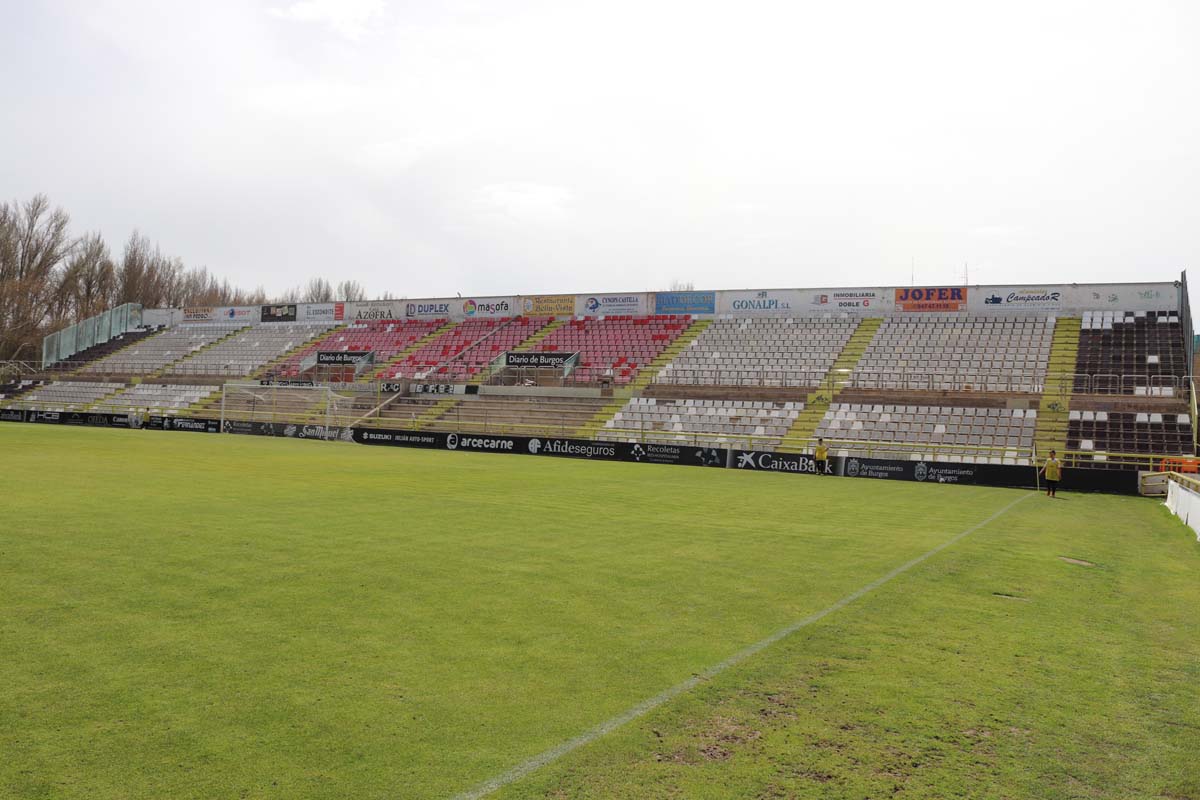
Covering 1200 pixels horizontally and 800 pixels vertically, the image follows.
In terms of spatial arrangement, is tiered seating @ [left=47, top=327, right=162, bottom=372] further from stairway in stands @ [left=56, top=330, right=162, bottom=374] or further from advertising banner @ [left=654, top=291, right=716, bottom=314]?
advertising banner @ [left=654, top=291, right=716, bottom=314]

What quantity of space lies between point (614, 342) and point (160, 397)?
1182 inches

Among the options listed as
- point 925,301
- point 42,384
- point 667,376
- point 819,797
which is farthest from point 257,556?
point 42,384

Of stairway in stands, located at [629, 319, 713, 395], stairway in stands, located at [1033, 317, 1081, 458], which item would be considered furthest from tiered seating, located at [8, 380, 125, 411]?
stairway in stands, located at [1033, 317, 1081, 458]

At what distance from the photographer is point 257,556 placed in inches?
348

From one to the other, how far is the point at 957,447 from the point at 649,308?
23906 millimetres

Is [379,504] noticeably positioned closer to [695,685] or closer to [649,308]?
[695,685]

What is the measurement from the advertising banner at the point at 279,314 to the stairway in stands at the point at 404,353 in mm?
13715

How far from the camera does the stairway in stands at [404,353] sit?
51.8 metres

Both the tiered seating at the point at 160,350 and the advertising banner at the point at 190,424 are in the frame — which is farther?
the tiered seating at the point at 160,350

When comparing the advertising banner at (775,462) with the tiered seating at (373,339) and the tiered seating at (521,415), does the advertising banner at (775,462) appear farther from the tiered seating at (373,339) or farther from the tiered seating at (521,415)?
the tiered seating at (373,339)

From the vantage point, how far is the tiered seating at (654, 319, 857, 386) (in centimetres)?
4259

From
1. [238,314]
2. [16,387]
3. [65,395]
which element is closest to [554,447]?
[65,395]

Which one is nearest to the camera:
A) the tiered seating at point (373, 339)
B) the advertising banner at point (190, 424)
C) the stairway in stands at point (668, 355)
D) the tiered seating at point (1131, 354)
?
the tiered seating at point (1131, 354)

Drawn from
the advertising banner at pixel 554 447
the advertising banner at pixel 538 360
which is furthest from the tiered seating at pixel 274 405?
the advertising banner at pixel 538 360
